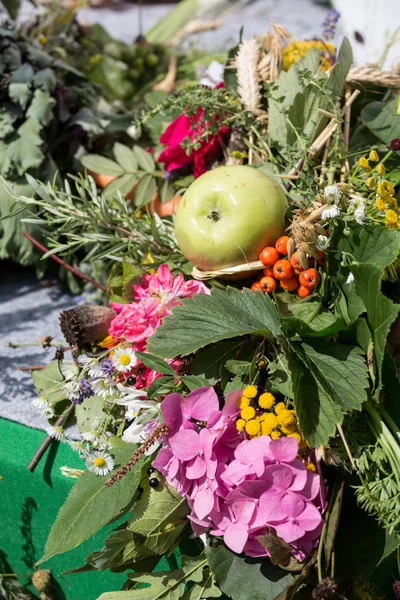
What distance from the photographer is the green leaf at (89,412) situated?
98cm

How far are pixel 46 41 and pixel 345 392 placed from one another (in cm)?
141

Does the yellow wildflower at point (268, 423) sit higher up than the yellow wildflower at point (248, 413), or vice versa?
the yellow wildflower at point (248, 413)

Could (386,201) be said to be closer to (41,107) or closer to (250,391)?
(250,391)

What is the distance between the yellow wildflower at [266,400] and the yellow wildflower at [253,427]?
0.9 inches

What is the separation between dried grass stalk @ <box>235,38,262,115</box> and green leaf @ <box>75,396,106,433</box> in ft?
1.91

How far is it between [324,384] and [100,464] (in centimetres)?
31

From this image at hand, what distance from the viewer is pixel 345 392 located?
0.74 meters

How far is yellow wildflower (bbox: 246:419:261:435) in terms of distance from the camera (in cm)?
74

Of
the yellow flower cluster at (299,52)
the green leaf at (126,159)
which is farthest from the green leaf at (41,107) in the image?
the yellow flower cluster at (299,52)

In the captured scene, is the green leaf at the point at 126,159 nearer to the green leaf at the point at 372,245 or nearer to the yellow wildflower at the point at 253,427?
the green leaf at the point at 372,245

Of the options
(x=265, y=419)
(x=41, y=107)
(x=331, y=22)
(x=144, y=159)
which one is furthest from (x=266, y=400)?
(x=331, y=22)

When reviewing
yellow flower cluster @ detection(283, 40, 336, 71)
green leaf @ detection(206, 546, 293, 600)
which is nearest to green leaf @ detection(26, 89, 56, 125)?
yellow flower cluster @ detection(283, 40, 336, 71)

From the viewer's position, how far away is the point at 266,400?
0.75 meters

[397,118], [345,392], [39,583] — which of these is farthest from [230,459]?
[397,118]
